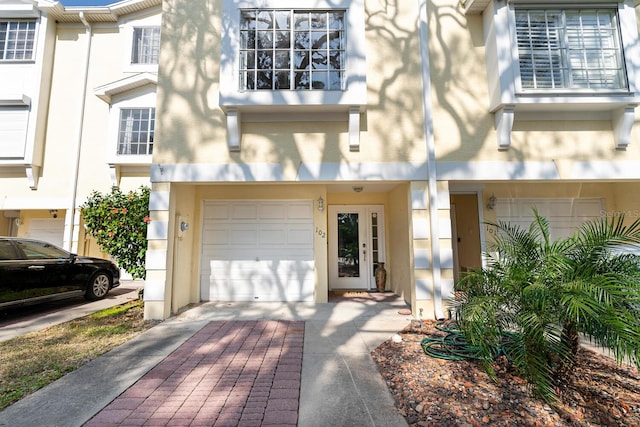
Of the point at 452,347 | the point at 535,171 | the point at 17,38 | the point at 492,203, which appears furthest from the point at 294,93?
the point at 17,38

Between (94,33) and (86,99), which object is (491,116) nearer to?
(86,99)

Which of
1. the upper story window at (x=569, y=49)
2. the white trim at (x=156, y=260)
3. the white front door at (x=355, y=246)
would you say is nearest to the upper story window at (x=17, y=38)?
the white trim at (x=156, y=260)

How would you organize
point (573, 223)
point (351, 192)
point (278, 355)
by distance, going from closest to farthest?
point (278, 355) → point (573, 223) → point (351, 192)

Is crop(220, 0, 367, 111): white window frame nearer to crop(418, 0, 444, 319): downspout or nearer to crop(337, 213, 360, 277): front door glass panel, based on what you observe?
crop(418, 0, 444, 319): downspout

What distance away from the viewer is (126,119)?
10031 mm

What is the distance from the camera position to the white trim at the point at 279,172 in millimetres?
5723

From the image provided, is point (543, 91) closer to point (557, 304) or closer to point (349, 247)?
point (557, 304)

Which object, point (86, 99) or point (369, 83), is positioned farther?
point (86, 99)

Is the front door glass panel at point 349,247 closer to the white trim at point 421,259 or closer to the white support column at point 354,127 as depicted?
the white trim at point 421,259

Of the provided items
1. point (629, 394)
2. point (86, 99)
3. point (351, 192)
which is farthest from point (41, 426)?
point (86, 99)

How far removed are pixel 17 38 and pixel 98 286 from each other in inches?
368

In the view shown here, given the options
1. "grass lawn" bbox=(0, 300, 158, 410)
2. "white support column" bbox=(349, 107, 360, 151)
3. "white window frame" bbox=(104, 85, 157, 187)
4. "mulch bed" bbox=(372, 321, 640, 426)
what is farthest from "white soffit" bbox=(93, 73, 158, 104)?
"mulch bed" bbox=(372, 321, 640, 426)

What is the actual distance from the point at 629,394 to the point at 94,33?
1540 centimetres

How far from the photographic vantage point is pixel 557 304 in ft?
9.09
